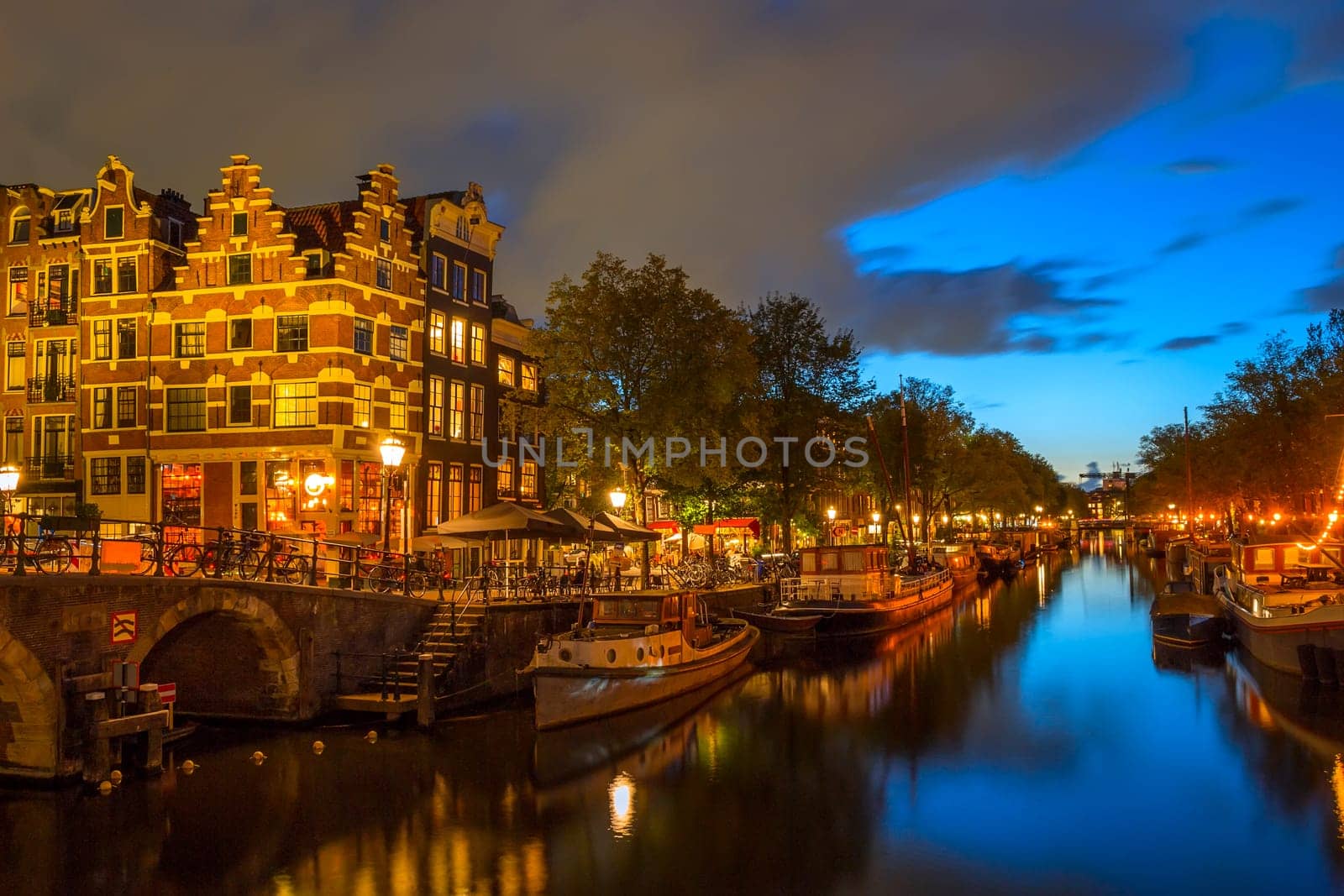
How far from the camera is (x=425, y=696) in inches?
960

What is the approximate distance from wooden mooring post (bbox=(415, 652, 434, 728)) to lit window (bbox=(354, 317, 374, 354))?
1753 centimetres

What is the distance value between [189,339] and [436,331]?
9.17 meters

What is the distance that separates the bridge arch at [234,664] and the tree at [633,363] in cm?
1797

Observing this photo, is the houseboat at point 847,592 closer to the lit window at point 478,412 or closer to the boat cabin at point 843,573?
the boat cabin at point 843,573

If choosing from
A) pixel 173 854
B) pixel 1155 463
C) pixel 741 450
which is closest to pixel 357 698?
pixel 173 854

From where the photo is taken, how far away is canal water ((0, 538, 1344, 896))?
15266mm

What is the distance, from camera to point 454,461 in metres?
44.2

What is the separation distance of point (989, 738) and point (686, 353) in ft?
69.8

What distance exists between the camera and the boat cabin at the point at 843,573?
1719 inches

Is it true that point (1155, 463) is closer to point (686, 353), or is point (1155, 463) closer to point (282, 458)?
point (686, 353)

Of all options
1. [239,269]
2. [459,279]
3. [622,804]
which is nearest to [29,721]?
[622,804]

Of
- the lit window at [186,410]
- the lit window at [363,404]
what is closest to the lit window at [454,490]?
the lit window at [363,404]

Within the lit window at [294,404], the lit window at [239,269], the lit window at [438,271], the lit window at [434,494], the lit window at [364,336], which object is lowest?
the lit window at [434,494]

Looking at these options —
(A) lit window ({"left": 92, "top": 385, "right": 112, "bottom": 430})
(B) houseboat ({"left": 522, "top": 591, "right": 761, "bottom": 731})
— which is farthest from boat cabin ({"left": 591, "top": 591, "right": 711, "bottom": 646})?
(A) lit window ({"left": 92, "top": 385, "right": 112, "bottom": 430})
